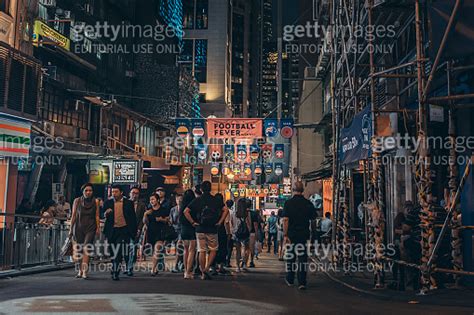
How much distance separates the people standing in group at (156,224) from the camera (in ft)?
41.1

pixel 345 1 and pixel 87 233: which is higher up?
pixel 345 1

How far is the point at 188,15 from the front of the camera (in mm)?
93875

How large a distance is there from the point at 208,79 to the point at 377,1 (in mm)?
82249

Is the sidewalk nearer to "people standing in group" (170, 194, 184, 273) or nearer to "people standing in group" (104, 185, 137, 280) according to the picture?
"people standing in group" (170, 194, 184, 273)

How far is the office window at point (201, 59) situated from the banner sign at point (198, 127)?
2633 inches

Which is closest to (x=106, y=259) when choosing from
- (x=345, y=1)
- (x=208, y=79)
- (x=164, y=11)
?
(x=345, y=1)

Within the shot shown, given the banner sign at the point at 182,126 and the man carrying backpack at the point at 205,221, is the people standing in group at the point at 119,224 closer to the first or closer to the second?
the man carrying backpack at the point at 205,221

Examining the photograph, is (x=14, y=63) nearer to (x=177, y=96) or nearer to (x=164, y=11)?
(x=177, y=96)

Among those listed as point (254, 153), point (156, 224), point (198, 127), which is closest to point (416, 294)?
point (156, 224)

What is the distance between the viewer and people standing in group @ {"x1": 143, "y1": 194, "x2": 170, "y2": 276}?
494 inches

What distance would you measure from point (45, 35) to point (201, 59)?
69601 millimetres

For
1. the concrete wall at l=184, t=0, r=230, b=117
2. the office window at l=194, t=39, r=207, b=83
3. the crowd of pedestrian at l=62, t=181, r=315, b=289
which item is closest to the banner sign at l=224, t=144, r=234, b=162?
the crowd of pedestrian at l=62, t=181, r=315, b=289

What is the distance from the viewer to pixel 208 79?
9225cm

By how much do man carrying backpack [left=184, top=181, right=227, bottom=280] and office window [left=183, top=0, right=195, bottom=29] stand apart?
85.7 meters
